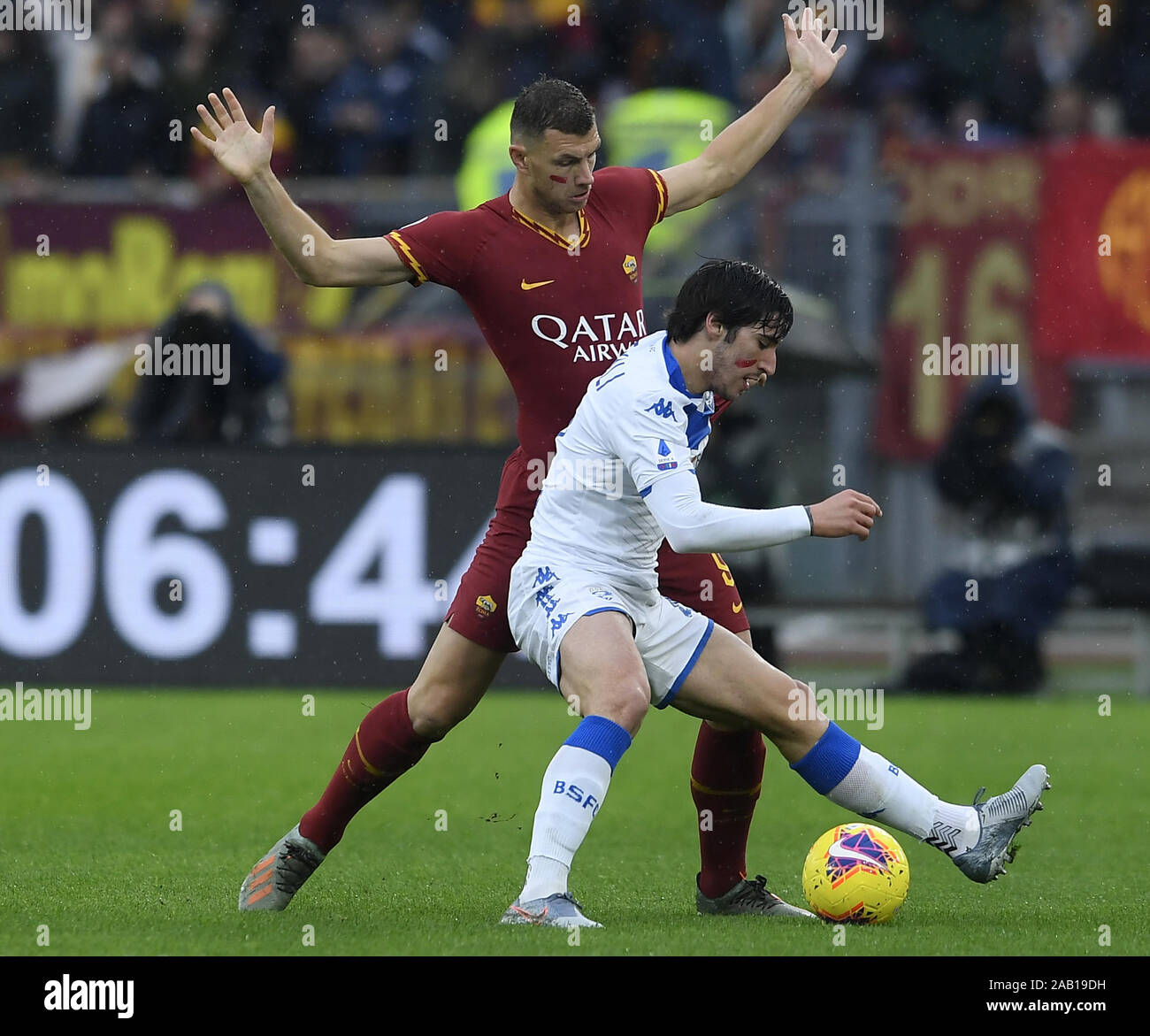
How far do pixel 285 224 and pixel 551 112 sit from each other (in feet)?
2.62

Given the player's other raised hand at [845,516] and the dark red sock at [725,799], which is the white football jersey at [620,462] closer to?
the player's other raised hand at [845,516]

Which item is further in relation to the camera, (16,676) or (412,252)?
(16,676)

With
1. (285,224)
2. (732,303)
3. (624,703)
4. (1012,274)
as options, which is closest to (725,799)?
(624,703)

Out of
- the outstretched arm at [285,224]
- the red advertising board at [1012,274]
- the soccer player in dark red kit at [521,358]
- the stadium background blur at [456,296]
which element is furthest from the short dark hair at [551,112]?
the red advertising board at [1012,274]

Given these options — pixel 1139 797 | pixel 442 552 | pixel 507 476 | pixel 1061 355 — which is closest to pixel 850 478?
pixel 1061 355

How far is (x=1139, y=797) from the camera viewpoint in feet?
27.3

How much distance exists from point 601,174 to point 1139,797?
390cm

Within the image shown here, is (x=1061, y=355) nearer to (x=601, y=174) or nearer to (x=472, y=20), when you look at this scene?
(x=472, y=20)

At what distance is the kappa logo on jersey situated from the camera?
573 centimetres

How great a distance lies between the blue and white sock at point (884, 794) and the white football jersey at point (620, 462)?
66 cm

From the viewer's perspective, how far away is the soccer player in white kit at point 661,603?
16.5ft

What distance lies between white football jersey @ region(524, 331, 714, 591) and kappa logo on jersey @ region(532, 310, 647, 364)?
277mm

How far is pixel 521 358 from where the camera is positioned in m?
5.78

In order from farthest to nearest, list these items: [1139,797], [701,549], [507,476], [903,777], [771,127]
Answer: [1139,797]
[771,127]
[507,476]
[903,777]
[701,549]
